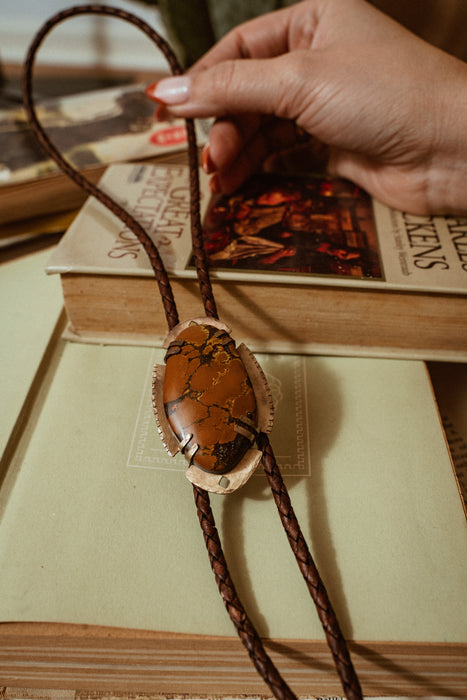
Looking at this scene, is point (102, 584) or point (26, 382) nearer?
point (102, 584)

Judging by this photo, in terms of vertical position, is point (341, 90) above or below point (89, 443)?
above

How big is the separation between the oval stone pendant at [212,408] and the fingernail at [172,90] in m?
0.47

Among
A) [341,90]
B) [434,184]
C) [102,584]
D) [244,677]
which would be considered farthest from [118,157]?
[244,677]

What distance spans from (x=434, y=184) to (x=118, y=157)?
0.56 meters

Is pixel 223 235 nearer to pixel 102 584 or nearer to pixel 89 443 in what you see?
pixel 89 443

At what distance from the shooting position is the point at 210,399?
1.59ft

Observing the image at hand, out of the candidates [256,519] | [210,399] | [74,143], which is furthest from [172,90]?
[256,519]

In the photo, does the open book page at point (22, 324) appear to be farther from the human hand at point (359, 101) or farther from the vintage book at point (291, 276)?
the human hand at point (359, 101)

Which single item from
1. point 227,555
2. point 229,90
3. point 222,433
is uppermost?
point 229,90

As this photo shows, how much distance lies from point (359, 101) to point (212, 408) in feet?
1.69

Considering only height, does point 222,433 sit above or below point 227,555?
above

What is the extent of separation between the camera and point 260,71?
724 mm

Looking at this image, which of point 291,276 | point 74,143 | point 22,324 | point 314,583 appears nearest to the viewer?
point 314,583

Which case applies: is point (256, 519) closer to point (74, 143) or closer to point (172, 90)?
point (172, 90)
